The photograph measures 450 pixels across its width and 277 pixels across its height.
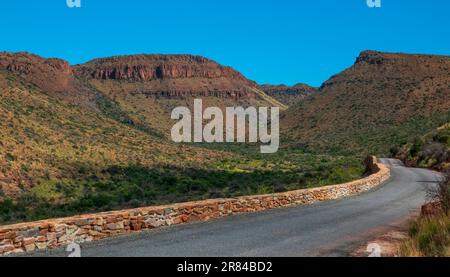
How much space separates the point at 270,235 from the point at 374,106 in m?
103

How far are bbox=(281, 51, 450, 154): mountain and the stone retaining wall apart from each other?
224ft

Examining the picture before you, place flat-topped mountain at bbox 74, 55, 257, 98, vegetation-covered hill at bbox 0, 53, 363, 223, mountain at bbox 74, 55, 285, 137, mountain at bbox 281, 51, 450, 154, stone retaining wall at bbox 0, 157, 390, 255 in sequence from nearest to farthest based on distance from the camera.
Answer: stone retaining wall at bbox 0, 157, 390, 255 → vegetation-covered hill at bbox 0, 53, 363, 223 → mountain at bbox 281, 51, 450, 154 → mountain at bbox 74, 55, 285, 137 → flat-topped mountain at bbox 74, 55, 257, 98

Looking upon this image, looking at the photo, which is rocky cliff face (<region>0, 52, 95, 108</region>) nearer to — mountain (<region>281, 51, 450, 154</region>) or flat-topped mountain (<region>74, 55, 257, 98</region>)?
flat-topped mountain (<region>74, 55, 257, 98</region>)

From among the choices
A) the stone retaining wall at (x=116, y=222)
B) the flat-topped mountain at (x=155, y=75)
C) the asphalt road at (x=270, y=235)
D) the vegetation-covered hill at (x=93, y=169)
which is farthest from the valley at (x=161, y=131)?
the asphalt road at (x=270, y=235)

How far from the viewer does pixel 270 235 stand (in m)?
12.6

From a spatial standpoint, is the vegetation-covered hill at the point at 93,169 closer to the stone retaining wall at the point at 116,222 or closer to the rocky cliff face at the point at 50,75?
the stone retaining wall at the point at 116,222

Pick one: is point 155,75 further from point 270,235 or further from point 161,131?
point 270,235

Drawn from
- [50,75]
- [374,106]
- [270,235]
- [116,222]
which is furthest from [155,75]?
[270,235]

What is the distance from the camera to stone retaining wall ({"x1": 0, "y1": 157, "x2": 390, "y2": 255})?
1071 centimetres

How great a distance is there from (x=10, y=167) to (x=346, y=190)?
26241 millimetres

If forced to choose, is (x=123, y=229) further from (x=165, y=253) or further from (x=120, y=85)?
(x=120, y=85)

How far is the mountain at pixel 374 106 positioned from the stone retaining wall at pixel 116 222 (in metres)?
68.3

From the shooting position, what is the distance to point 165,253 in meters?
10.3

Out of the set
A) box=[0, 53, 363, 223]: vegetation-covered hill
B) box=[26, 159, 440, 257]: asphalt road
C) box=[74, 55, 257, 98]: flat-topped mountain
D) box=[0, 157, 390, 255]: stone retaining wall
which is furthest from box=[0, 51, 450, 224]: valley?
box=[26, 159, 440, 257]: asphalt road
